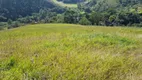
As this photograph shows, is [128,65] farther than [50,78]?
Yes

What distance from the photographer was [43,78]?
670 cm

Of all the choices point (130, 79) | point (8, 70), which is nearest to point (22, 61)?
point (8, 70)

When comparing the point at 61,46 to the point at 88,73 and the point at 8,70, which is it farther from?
the point at 88,73

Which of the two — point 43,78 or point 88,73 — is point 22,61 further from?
point 88,73

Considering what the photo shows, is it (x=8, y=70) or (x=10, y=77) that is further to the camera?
(x=8, y=70)

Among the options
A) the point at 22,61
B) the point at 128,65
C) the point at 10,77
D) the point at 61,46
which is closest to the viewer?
the point at 10,77

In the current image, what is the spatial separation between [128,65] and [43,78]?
268 cm

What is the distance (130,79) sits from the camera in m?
6.41

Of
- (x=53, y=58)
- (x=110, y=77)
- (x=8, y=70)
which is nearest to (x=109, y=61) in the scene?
(x=110, y=77)

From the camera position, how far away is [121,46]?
444 inches

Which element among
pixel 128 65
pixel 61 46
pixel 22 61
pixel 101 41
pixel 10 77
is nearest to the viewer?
pixel 10 77

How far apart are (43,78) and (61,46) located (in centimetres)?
423

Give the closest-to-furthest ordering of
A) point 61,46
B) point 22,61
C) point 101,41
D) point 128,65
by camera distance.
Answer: point 128,65 → point 22,61 → point 61,46 → point 101,41

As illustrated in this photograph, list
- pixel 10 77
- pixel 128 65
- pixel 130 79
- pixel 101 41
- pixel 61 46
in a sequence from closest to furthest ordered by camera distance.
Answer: pixel 130 79
pixel 10 77
pixel 128 65
pixel 61 46
pixel 101 41
